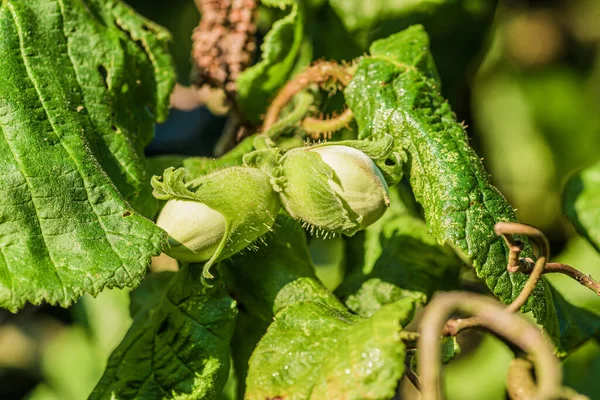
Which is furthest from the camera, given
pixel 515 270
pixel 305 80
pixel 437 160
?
pixel 305 80

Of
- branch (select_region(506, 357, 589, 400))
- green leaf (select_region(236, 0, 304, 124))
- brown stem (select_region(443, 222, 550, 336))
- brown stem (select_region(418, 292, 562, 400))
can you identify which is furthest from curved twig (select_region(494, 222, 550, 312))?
green leaf (select_region(236, 0, 304, 124))

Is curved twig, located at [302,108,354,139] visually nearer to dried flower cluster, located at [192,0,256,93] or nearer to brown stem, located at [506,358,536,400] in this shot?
dried flower cluster, located at [192,0,256,93]

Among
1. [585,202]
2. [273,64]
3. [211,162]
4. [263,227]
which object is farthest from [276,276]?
[585,202]

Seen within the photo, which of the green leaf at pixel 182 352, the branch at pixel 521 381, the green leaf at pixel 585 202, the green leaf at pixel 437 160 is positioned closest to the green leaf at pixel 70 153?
the green leaf at pixel 182 352

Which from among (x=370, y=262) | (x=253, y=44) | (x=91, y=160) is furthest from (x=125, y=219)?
(x=253, y=44)

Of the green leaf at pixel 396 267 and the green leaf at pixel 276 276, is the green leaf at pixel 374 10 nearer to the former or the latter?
the green leaf at pixel 396 267

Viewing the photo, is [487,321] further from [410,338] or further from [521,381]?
[521,381]
